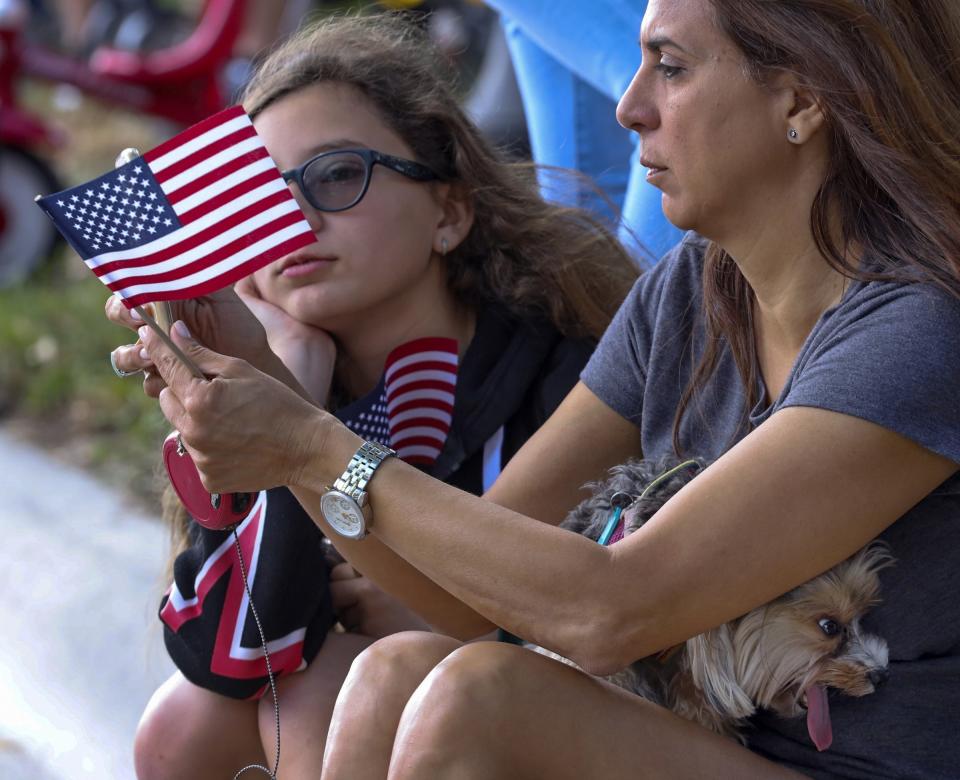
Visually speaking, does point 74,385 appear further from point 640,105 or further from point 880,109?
point 880,109

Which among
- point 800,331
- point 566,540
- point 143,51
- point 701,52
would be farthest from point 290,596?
point 143,51

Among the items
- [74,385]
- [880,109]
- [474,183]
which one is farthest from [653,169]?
[74,385]

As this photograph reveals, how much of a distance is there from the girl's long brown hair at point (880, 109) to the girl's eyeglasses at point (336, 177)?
856 mm

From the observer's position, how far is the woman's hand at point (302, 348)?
2.47 meters

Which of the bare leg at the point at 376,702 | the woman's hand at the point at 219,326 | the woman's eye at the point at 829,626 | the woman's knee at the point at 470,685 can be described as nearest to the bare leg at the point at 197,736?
the bare leg at the point at 376,702

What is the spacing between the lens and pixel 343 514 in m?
1.92

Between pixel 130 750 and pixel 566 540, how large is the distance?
1.90m

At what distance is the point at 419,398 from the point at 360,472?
2.16 feet

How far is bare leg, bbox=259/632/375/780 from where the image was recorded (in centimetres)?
233

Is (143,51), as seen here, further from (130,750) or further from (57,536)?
(130,750)

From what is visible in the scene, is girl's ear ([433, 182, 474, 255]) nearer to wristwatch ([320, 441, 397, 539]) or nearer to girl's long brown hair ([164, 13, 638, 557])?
girl's long brown hair ([164, 13, 638, 557])

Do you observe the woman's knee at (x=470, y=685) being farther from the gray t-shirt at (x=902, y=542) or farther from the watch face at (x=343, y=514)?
the gray t-shirt at (x=902, y=542)

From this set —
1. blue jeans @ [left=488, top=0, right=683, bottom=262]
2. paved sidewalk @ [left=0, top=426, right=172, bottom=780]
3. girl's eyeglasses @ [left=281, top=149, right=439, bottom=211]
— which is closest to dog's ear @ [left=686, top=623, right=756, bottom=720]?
girl's eyeglasses @ [left=281, top=149, right=439, bottom=211]

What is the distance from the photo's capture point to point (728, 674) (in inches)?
72.4
